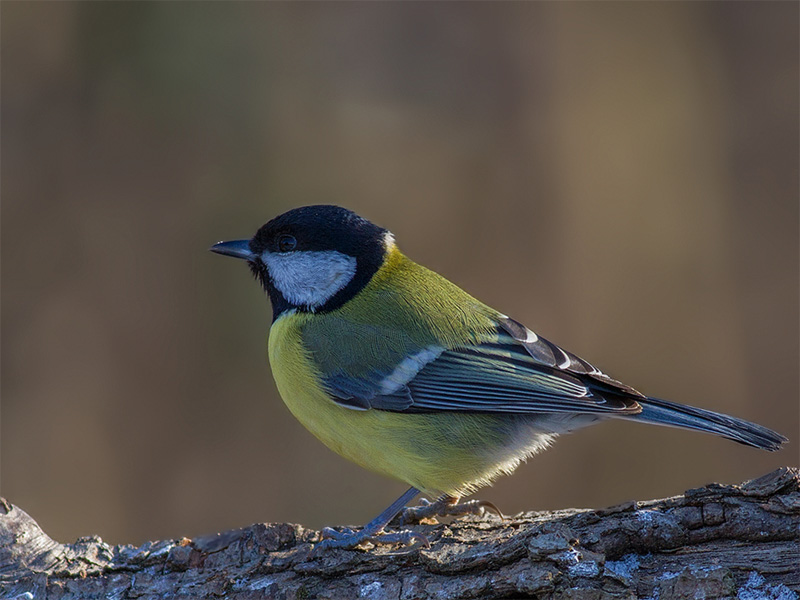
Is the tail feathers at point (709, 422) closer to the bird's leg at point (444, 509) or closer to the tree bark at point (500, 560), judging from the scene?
the tree bark at point (500, 560)

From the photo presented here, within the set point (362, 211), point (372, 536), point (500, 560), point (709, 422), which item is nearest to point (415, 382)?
point (372, 536)

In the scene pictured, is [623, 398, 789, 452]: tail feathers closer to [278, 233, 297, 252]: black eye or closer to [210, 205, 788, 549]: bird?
[210, 205, 788, 549]: bird

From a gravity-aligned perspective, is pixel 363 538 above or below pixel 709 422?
below

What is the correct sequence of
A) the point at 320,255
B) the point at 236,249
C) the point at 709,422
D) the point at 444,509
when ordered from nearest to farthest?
the point at 709,422 → the point at 444,509 → the point at 320,255 → the point at 236,249

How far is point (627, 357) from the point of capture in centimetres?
620

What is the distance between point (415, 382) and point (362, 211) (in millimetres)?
3215

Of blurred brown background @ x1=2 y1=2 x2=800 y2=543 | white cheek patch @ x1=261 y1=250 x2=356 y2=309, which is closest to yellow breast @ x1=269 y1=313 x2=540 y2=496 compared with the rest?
white cheek patch @ x1=261 y1=250 x2=356 y2=309

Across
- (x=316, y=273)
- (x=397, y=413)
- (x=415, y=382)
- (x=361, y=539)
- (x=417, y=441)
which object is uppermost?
(x=316, y=273)

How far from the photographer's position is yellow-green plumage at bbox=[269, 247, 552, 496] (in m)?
3.30

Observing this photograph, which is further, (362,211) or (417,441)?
(362,211)

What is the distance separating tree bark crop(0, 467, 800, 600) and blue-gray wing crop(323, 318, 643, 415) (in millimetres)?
495

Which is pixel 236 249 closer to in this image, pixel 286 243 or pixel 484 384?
pixel 286 243

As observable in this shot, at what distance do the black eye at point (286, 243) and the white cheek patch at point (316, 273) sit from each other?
0.10 ft

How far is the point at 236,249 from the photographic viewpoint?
4.09 m
